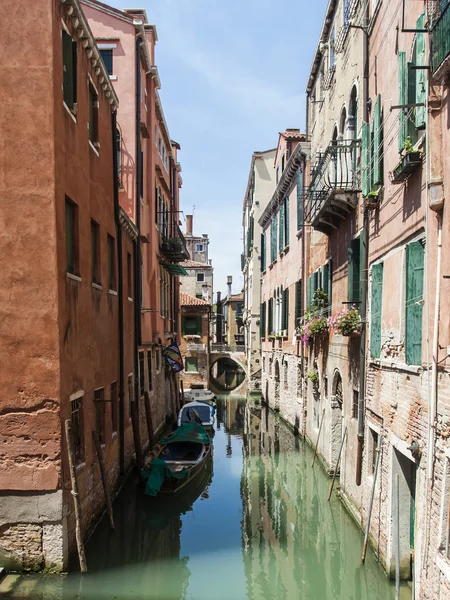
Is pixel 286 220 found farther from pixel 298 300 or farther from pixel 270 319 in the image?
pixel 270 319

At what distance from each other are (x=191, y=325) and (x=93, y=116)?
23645mm

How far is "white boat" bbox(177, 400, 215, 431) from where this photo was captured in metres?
19.3

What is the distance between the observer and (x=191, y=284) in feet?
152

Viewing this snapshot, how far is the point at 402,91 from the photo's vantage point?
7.04 m

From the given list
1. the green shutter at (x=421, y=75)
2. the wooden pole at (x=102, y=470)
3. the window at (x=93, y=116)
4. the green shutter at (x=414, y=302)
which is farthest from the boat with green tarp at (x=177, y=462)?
the green shutter at (x=421, y=75)

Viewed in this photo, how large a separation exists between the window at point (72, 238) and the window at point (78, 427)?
6.73 ft

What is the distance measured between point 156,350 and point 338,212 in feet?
30.2

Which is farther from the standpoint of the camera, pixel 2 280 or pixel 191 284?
pixel 191 284

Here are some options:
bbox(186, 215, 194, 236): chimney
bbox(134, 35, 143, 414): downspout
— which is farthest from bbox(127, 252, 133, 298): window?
bbox(186, 215, 194, 236): chimney

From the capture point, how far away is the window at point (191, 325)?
3306cm

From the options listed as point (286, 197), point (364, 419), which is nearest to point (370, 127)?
point (364, 419)

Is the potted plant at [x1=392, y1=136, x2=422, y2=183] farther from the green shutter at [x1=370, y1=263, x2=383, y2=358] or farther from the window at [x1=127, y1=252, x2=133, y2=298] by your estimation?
the window at [x1=127, y1=252, x2=133, y2=298]

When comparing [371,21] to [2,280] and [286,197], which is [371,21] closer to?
[2,280]

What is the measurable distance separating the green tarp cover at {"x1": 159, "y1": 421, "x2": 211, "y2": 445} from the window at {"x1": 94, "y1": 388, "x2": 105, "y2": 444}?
3991 millimetres
